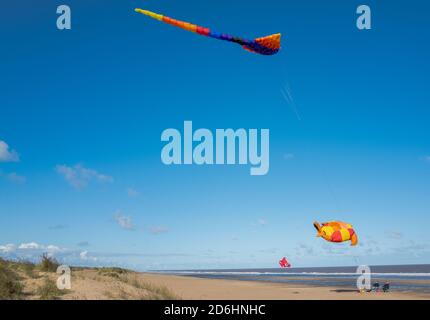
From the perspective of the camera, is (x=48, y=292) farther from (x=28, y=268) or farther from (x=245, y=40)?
(x=245, y=40)

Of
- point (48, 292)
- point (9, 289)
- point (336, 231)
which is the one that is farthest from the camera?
point (336, 231)

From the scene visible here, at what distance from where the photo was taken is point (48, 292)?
69.1ft

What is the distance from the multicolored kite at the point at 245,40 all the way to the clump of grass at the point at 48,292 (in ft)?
60.0

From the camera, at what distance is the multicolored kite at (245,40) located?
3081 centimetres

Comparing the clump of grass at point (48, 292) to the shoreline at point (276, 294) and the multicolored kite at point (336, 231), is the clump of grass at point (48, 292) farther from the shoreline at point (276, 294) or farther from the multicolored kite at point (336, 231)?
the multicolored kite at point (336, 231)

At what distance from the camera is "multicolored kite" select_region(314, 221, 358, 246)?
97.1ft

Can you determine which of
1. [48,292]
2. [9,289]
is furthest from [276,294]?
[9,289]

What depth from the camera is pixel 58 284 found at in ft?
77.0

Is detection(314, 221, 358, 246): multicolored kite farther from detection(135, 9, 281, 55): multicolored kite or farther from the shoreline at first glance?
detection(135, 9, 281, 55): multicolored kite

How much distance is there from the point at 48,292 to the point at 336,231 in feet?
59.0

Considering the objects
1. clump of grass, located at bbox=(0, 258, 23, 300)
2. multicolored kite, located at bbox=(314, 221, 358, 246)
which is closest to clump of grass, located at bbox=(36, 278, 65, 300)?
clump of grass, located at bbox=(0, 258, 23, 300)

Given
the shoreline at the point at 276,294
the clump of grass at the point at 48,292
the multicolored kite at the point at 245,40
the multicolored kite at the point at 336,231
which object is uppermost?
the multicolored kite at the point at 245,40

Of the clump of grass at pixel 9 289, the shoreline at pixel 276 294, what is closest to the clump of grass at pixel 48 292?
the clump of grass at pixel 9 289

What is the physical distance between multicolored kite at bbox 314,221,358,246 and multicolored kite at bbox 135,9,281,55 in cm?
1225
